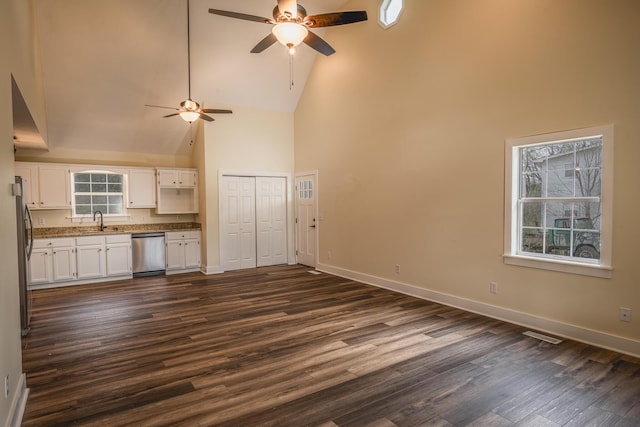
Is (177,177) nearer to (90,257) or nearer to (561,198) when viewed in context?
(90,257)

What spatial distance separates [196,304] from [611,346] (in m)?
4.95

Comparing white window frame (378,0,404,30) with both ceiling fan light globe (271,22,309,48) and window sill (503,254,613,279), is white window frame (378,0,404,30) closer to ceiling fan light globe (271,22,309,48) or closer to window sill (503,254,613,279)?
ceiling fan light globe (271,22,309,48)

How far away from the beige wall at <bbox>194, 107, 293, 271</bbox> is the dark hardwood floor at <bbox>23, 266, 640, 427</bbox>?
2.56 metres

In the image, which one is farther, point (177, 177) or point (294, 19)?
point (177, 177)

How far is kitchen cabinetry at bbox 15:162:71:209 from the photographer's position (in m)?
6.42

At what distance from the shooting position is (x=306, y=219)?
8.04m

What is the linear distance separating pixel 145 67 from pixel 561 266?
22.4 ft

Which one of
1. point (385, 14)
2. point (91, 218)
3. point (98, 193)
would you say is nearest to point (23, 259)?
point (91, 218)

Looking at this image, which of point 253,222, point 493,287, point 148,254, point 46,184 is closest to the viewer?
point 493,287

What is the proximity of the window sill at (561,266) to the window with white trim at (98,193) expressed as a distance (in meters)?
7.40

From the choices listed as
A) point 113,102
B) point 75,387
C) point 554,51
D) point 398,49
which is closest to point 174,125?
point 113,102

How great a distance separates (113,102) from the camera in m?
6.49

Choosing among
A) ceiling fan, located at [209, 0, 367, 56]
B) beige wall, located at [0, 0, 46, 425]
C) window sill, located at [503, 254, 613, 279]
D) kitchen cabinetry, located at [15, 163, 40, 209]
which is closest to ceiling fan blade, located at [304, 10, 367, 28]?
ceiling fan, located at [209, 0, 367, 56]

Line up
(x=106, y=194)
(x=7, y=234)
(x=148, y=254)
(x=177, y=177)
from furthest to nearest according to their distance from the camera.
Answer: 1. (x=177, y=177)
2. (x=106, y=194)
3. (x=148, y=254)
4. (x=7, y=234)
